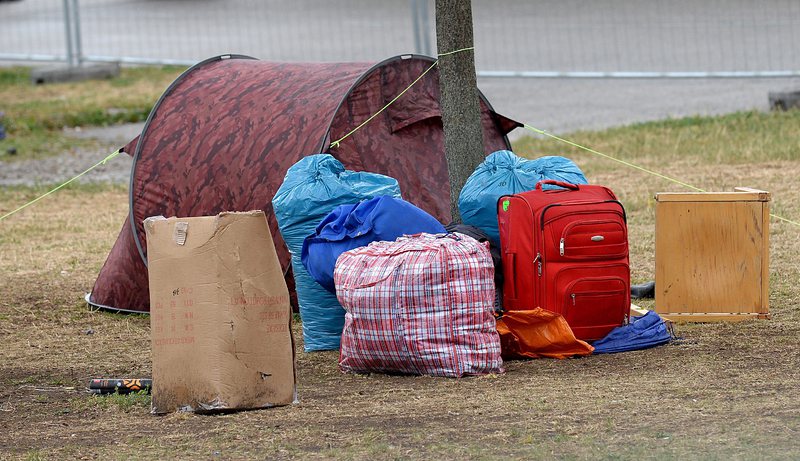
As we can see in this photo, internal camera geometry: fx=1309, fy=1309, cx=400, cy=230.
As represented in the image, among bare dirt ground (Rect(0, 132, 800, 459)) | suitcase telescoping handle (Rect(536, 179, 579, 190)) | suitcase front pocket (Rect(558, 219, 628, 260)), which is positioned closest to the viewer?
bare dirt ground (Rect(0, 132, 800, 459))

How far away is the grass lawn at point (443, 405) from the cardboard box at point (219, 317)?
3.8 inches

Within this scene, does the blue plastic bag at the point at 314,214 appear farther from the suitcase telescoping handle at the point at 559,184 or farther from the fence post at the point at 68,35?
the fence post at the point at 68,35

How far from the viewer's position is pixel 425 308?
5.20 metres

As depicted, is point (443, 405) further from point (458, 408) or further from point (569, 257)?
point (569, 257)

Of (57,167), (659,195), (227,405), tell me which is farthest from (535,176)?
(57,167)

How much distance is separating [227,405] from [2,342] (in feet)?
7.46

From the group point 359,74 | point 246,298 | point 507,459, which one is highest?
point 359,74

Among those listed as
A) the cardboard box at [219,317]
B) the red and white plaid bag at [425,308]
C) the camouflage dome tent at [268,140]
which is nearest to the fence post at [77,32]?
the camouflage dome tent at [268,140]

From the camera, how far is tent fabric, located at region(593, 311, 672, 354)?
565cm

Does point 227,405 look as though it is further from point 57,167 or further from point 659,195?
point 57,167

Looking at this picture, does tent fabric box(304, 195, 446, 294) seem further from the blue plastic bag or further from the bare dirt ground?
the bare dirt ground

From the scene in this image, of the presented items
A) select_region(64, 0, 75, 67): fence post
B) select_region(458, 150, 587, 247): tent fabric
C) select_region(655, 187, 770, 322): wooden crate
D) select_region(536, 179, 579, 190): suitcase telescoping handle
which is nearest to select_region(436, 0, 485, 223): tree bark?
select_region(458, 150, 587, 247): tent fabric

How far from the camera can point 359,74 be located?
7074mm

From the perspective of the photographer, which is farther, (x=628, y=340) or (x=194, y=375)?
(x=628, y=340)
